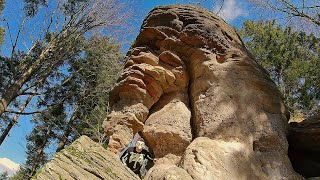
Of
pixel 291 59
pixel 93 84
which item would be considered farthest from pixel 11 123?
pixel 291 59

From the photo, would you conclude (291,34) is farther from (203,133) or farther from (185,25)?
(203,133)

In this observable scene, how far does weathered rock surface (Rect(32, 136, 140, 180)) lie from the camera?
3.47 metres

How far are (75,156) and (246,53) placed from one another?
4.44m

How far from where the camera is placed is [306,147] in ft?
20.5

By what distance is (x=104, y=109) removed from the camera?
14.6m

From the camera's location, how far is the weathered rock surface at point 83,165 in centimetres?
347

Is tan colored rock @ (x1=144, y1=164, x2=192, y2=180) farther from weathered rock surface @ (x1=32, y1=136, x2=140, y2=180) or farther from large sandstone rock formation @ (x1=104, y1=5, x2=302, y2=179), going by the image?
weathered rock surface @ (x1=32, y1=136, x2=140, y2=180)

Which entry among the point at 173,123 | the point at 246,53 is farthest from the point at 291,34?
the point at 173,123

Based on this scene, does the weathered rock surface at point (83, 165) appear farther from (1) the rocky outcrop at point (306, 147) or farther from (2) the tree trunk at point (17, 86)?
(2) the tree trunk at point (17, 86)

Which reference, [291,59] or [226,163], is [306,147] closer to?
[226,163]

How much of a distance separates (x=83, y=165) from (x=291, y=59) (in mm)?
13723

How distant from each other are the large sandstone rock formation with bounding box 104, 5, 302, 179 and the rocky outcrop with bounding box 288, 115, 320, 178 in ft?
1.79

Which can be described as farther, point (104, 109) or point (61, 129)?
point (61, 129)

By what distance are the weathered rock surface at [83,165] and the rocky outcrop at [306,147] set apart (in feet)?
11.9
